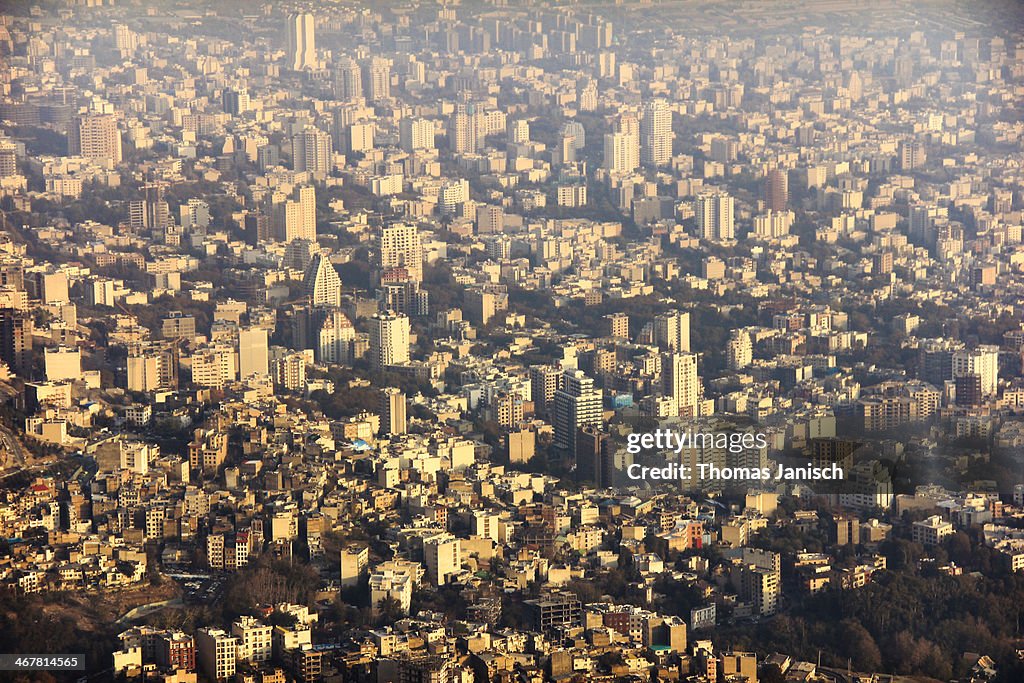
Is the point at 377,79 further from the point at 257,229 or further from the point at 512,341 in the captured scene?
the point at 512,341

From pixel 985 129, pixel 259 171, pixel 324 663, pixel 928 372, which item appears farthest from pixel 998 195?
pixel 324 663

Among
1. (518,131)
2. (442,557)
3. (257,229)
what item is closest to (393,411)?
(442,557)

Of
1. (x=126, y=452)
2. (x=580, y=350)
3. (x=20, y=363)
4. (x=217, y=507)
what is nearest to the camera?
(x=217, y=507)

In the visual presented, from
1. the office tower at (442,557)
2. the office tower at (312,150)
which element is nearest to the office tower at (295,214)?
the office tower at (312,150)

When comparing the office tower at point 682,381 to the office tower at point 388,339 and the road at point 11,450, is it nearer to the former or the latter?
the office tower at point 388,339

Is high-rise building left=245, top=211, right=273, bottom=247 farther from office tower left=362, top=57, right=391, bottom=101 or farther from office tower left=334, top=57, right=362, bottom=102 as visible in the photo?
office tower left=362, top=57, right=391, bottom=101

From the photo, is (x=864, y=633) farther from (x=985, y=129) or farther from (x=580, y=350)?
(x=985, y=129)

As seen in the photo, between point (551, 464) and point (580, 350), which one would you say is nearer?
point (551, 464)
